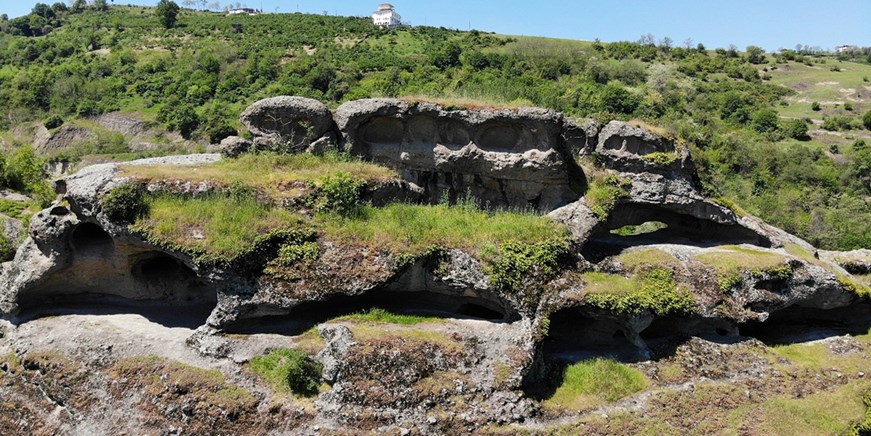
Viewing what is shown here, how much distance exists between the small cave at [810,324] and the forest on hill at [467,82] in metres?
16.6

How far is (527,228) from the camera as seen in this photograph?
55.7 ft

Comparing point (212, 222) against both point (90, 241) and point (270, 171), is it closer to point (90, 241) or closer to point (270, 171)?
point (270, 171)

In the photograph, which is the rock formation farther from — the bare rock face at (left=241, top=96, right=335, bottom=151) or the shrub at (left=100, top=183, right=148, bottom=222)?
the shrub at (left=100, top=183, right=148, bottom=222)

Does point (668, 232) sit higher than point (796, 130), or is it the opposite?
point (796, 130)

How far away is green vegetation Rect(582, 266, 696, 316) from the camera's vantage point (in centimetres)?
1594

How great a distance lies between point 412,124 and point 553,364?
9.65 metres

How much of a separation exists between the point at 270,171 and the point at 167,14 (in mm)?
121423

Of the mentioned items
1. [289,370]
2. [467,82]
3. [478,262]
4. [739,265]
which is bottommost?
[289,370]

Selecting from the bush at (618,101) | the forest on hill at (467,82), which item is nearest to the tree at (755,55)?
the forest on hill at (467,82)

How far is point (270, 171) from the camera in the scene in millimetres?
18031

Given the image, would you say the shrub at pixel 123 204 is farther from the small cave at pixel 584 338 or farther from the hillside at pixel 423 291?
the small cave at pixel 584 338

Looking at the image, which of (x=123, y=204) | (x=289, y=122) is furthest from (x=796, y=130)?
(x=123, y=204)

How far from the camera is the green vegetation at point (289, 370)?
1365cm

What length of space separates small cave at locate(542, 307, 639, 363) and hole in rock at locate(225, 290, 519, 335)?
79.6 inches
